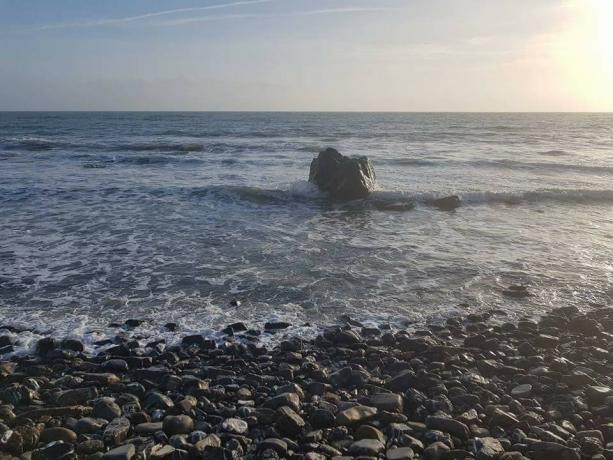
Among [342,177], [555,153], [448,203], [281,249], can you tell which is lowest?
[281,249]

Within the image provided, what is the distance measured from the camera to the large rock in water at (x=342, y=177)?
20.4 metres

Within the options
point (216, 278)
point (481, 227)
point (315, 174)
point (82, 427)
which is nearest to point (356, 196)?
point (315, 174)

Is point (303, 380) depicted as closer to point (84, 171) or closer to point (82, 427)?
point (82, 427)

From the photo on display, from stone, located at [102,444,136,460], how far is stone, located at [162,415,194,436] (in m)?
0.45

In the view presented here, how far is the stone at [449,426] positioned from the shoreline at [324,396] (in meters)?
0.01

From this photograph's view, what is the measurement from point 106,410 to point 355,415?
277 centimetres

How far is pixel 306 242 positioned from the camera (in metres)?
13.4

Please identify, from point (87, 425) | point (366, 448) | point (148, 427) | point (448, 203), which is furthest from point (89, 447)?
point (448, 203)

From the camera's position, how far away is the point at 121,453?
462 cm

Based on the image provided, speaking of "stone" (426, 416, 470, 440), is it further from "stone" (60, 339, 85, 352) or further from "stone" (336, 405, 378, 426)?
"stone" (60, 339, 85, 352)

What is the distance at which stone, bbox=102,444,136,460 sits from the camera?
4.59 metres

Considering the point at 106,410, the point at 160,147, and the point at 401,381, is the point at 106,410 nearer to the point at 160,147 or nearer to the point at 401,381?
the point at 401,381

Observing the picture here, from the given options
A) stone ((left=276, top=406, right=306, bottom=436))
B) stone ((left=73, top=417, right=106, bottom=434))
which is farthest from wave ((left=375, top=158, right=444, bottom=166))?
stone ((left=73, top=417, right=106, bottom=434))

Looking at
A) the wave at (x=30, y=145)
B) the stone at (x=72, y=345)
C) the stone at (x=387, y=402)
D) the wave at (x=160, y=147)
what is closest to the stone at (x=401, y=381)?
the stone at (x=387, y=402)
